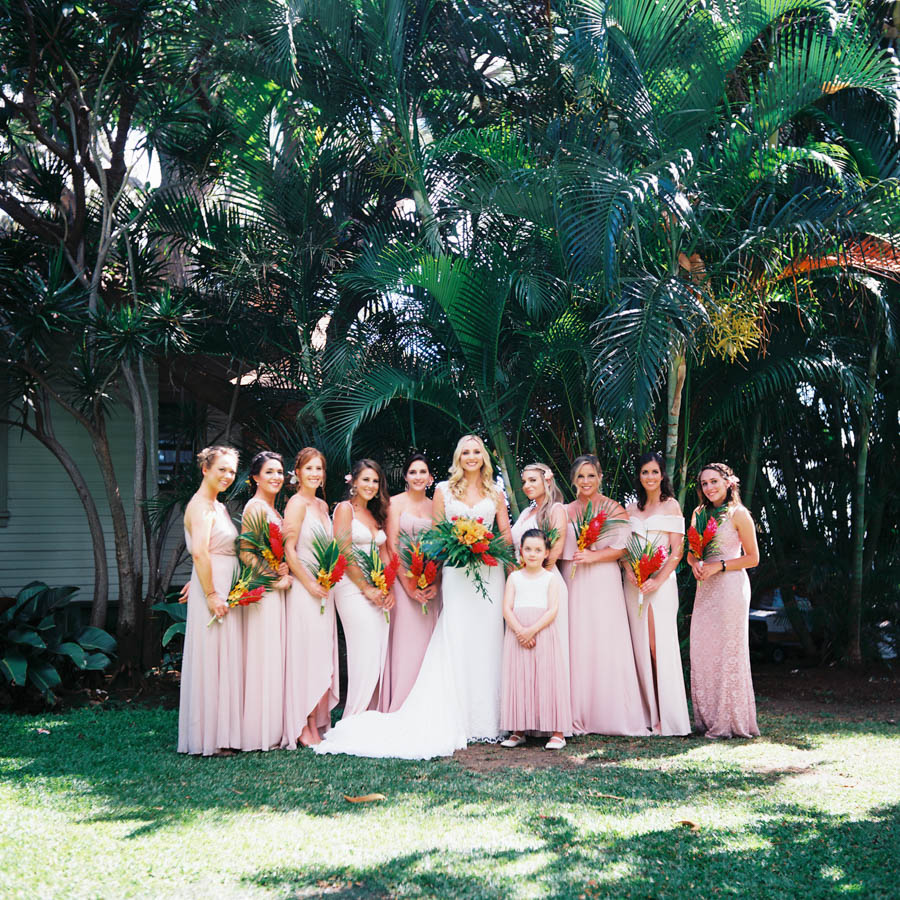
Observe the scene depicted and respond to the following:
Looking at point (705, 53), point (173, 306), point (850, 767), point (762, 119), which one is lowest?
point (850, 767)

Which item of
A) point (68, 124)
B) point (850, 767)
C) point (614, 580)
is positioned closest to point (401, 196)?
point (68, 124)

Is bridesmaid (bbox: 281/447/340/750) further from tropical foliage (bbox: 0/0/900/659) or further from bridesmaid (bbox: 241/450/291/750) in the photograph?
tropical foliage (bbox: 0/0/900/659)

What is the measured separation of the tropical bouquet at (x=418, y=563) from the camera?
7754 mm

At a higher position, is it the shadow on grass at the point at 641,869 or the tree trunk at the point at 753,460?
the tree trunk at the point at 753,460

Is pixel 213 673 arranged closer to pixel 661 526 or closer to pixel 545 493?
pixel 545 493

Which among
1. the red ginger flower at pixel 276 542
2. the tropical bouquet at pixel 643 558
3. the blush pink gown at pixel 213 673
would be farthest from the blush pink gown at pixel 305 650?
the tropical bouquet at pixel 643 558

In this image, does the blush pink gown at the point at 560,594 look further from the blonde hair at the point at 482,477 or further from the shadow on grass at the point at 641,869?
the shadow on grass at the point at 641,869

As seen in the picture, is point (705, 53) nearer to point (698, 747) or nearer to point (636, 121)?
point (636, 121)

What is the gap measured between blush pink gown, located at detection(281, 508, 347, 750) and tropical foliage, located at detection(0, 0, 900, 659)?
1.41 metres

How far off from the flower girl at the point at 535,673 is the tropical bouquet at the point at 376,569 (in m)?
0.95

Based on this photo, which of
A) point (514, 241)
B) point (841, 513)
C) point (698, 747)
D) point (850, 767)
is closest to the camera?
point (850, 767)

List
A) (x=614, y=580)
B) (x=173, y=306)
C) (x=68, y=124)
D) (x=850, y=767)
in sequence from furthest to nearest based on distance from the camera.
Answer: (x=68, y=124)
(x=173, y=306)
(x=614, y=580)
(x=850, y=767)

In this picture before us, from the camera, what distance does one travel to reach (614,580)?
7934 mm

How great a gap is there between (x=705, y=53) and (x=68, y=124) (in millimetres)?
6986
